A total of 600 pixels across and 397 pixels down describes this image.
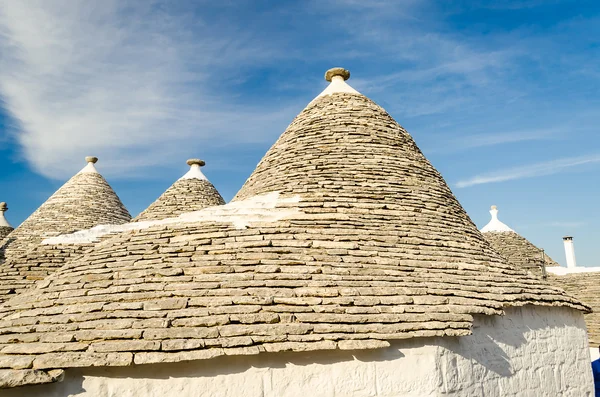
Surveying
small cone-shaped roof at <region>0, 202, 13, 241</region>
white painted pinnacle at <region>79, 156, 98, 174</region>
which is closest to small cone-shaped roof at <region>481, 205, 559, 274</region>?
white painted pinnacle at <region>79, 156, 98, 174</region>

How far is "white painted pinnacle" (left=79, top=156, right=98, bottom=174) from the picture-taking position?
13.6m

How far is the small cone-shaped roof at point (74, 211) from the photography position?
11.2 m

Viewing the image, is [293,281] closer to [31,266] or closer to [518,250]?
[31,266]

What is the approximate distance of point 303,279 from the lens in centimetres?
458

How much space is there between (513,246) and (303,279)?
40.5ft

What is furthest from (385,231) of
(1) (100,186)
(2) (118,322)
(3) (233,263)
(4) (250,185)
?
(1) (100,186)

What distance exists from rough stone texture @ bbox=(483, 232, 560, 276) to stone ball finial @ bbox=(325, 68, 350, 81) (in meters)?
8.04

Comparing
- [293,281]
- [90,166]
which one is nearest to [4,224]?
[90,166]

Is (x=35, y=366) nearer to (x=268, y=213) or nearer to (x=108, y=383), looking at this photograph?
(x=108, y=383)

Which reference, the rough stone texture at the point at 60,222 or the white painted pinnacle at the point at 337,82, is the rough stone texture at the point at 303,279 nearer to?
the white painted pinnacle at the point at 337,82

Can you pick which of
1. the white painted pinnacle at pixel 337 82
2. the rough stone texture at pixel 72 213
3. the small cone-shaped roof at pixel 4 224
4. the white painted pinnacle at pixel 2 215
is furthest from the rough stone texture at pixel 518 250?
the white painted pinnacle at pixel 2 215

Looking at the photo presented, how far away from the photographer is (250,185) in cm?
A: 756

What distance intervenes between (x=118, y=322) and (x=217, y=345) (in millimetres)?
919

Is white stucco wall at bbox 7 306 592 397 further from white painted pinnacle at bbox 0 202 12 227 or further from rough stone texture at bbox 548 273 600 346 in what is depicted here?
white painted pinnacle at bbox 0 202 12 227
